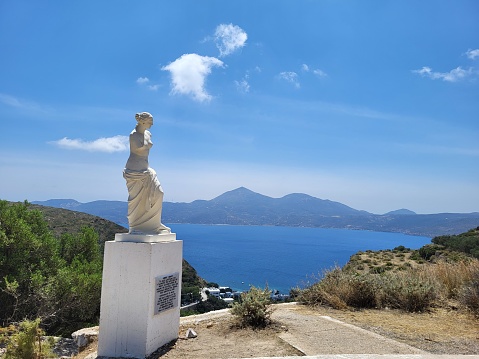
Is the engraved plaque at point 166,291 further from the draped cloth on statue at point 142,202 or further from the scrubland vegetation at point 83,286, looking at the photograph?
the scrubland vegetation at point 83,286

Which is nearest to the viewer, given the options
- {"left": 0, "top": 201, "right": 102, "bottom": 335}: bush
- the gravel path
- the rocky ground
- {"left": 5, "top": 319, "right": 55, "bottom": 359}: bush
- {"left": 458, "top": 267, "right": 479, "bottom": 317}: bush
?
{"left": 5, "top": 319, "right": 55, "bottom": 359}: bush

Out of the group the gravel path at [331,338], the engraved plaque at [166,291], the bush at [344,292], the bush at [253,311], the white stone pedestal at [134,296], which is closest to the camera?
the gravel path at [331,338]

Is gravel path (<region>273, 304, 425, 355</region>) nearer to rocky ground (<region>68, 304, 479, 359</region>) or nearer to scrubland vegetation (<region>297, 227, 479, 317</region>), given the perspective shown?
rocky ground (<region>68, 304, 479, 359</region>)

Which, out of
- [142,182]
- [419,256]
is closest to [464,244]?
[419,256]

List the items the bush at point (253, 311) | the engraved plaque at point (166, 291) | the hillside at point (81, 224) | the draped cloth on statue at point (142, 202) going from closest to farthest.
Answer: the engraved plaque at point (166, 291), the draped cloth on statue at point (142, 202), the bush at point (253, 311), the hillside at point (81, 224)

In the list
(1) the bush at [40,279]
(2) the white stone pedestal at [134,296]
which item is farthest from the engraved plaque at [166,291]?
(1) the bush at [40,279]

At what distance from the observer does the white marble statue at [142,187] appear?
5.99 meters

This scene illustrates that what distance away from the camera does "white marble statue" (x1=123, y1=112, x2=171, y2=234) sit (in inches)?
236

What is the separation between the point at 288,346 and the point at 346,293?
138 inches

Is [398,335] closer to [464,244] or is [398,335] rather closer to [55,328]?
[55,328]

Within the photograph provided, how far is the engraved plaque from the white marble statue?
2.33 ft

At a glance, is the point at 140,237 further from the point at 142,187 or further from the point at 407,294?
the point at 407,294

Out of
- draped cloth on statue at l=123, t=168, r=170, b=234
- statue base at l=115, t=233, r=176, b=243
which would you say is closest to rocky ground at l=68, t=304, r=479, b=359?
statue base at l=115, t=233, r=176, b=243

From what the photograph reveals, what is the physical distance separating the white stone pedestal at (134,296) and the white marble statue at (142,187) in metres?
0.27
